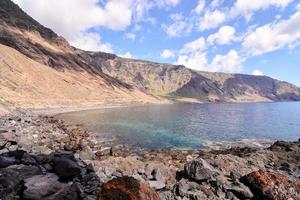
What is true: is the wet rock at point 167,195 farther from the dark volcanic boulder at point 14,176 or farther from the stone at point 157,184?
the dark volcanic boulder at point 14,176

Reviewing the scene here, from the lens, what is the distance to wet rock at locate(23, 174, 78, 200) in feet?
36.9

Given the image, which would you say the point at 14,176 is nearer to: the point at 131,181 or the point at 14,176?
the point at 14,176

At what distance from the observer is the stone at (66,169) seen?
14438mm

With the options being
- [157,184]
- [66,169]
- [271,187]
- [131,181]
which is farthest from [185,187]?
[66,169]

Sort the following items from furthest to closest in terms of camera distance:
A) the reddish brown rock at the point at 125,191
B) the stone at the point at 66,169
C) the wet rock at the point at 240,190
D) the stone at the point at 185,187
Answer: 1. the stone at the point at 66,169
2. the wet rock at the point at 240,190
3. the stone at the point at 185,187
4. the reddish brown rock at the point at 125,191

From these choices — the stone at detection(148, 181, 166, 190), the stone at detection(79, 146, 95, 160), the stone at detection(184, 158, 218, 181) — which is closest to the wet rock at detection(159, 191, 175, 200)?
the stone at detection(148, 181, 166, 190)

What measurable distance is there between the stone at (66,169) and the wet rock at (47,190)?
2238mm

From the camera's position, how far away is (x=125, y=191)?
31.7 feet

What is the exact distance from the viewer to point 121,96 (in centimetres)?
19712

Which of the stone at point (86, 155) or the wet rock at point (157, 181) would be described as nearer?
the wet rock at point (157, 181)

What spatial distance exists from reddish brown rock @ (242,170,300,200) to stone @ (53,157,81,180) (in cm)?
858

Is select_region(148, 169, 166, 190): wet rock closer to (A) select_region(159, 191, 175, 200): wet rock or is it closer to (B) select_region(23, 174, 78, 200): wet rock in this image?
(A) select_region(159, 191, 175, 200): wet rock

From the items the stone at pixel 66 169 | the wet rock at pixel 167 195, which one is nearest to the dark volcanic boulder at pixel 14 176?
the stone at pixel 66 169

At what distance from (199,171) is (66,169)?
679cm
